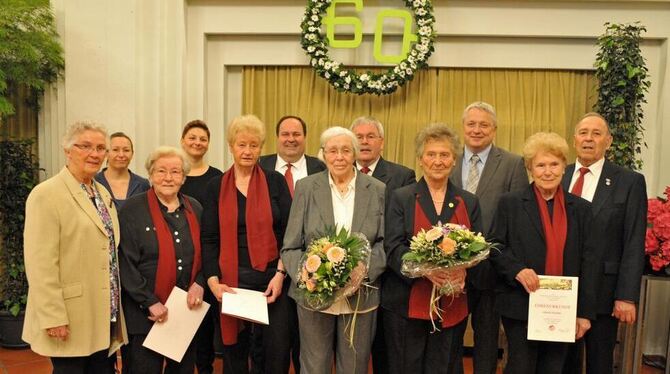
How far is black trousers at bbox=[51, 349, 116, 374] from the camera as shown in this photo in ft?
8.27

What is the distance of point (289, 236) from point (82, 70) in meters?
3.13

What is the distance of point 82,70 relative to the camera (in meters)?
4.68

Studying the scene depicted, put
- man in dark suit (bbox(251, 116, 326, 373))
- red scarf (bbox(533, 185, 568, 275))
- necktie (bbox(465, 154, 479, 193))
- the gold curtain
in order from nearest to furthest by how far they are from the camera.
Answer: red scarf (bbox(533, 185, 568, 275)), necktie (bbox(465, 154, 479, 193)), man in dark suit (bbox(251, 116, 326, 373)), the gold curtain

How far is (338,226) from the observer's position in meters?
2.73

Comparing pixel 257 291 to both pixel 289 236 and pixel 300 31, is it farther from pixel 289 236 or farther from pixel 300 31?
Result: pixel 300 31

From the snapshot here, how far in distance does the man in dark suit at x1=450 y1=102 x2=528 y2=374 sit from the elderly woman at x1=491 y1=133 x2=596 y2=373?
0.42m

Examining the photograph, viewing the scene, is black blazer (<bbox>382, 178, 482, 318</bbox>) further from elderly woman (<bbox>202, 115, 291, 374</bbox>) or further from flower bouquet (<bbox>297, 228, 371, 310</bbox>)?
elderly woman (<bbox>202, 115, 291, 374</bbox>)

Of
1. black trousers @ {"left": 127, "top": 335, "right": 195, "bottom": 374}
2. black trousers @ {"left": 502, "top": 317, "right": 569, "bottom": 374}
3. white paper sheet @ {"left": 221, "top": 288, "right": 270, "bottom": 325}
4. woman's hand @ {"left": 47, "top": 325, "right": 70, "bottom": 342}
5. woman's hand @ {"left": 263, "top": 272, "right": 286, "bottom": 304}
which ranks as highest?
woman's hand @ {"left": 263, "top": 272, "right": 286, "bottom": 304}

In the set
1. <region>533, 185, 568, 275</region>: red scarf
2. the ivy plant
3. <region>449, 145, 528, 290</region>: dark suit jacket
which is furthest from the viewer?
the ivy plant

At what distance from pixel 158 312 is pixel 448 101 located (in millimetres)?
3523

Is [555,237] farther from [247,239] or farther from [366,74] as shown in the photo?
[366,74]

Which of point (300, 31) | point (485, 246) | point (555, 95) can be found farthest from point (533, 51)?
point (485, 246)

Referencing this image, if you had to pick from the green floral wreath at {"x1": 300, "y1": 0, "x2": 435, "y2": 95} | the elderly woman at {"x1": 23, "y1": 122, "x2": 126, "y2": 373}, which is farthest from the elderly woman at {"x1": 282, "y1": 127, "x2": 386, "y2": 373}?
the green floral wreath at {"x1": 300, "y1": 0, "x2": 435, "y2": 95}

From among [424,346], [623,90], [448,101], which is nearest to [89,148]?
[424,346]
